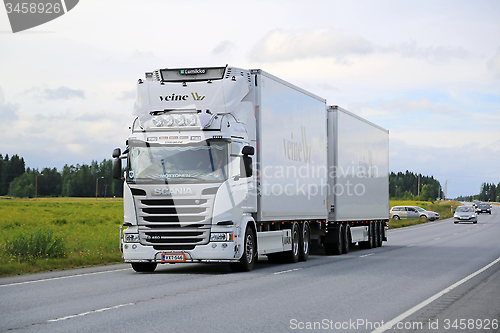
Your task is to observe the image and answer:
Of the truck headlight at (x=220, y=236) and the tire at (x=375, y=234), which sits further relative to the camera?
the tire at (x=375, y=234)

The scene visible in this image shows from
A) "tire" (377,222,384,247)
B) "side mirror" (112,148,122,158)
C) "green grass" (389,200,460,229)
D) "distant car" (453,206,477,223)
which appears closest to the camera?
"side mirror" (112,148,122,158)

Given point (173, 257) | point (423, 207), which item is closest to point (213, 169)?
point (173, 257)

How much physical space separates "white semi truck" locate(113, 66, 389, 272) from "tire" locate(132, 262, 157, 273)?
27 millimetres

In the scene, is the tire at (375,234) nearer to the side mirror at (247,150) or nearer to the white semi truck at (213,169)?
the white semi truck at (213,169)

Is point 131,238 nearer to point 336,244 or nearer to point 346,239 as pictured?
point 336,244

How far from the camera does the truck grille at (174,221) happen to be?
565 inches

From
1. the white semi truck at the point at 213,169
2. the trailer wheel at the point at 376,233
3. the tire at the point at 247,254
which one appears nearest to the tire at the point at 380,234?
the trailer wheel at the point at 376,233

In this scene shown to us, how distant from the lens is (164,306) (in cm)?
966

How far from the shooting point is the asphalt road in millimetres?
8156

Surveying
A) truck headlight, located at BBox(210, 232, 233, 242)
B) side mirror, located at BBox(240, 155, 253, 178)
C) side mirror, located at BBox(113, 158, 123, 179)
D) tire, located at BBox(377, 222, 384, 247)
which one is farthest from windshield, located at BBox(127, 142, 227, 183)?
tire, located at BBox(377, 222, 384, 247)

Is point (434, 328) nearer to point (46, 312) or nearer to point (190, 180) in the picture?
point (46, 312)

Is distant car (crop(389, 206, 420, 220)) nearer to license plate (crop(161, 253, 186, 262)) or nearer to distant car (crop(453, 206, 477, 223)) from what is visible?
distant car (crop(453, 206, 477, 223))

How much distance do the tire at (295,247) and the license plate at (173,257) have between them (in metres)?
4.71

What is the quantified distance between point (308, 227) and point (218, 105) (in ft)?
21.2
